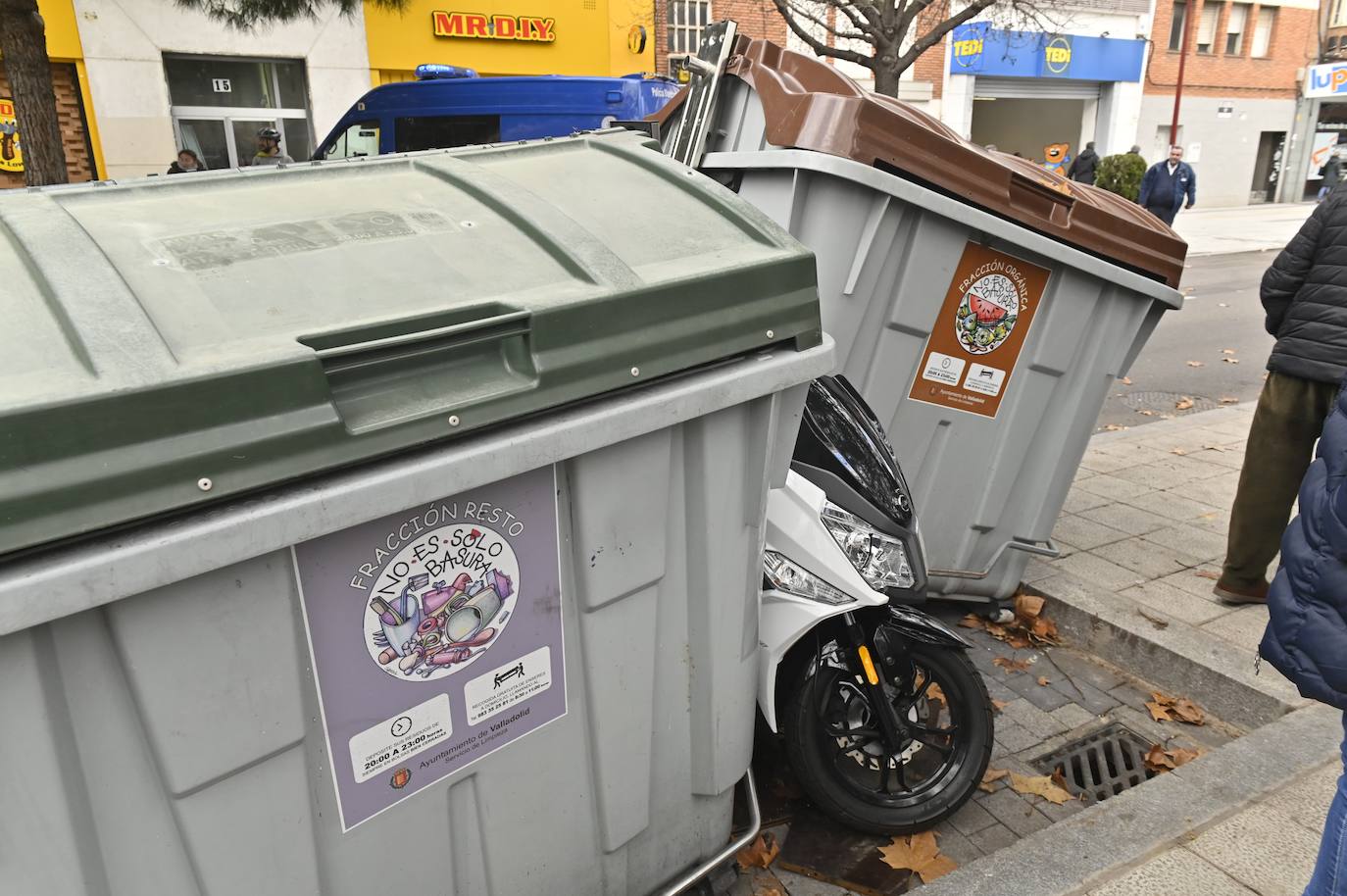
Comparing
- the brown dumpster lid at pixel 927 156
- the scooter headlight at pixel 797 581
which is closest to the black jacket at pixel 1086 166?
the brown dumpster lid at pixel 927 156

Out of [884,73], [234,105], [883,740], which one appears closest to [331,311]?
[883,740]

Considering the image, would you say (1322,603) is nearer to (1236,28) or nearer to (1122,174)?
(1122,174)

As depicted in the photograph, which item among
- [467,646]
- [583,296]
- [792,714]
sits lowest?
[792,714]

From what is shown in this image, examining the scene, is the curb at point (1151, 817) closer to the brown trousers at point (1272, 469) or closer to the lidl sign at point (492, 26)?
the brown trousers at point (1272, 469)

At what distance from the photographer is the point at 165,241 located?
157 cm

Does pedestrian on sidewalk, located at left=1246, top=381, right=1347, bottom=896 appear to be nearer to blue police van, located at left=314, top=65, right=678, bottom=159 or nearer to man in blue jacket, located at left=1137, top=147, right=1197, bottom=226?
blue police van, located at left=314, top=65, right=678, bottom=159

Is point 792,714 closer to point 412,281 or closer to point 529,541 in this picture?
point 529,541

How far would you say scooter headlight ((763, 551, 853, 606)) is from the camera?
237 cm

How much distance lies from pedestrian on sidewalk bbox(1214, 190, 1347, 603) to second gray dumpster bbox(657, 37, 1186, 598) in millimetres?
480

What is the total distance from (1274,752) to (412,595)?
2.74 metres

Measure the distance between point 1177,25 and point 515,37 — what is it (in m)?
22.3

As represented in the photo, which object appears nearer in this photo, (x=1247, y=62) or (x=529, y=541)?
(x=529, y=541)

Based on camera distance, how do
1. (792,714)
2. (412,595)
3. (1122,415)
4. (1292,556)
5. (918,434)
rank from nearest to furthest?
(412,595), (1292,556), (792,714), (918,434), (1122,415)

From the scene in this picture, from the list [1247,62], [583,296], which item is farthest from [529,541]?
[1247,62]
